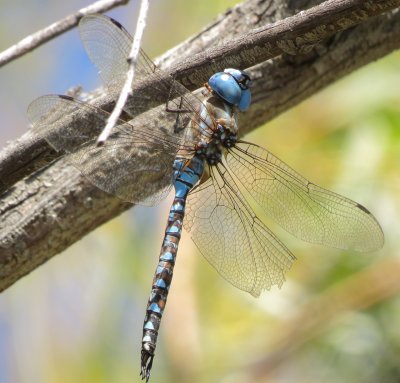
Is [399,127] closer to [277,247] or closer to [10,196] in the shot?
[277,247]

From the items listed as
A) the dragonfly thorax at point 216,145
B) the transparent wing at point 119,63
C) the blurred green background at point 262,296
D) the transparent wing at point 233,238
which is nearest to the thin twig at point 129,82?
the transparent wing at point 119,63

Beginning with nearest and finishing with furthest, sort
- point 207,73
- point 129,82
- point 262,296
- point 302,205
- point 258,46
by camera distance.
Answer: point 129,82
point 258,46
point 207,73
point 302,205
point 262,296

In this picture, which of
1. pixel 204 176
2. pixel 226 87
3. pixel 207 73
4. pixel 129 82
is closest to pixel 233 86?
pixel 226 87

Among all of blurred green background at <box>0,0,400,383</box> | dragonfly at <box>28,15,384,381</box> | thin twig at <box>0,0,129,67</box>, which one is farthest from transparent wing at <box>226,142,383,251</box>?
blurred green background at <box>0,0,400,383</box>

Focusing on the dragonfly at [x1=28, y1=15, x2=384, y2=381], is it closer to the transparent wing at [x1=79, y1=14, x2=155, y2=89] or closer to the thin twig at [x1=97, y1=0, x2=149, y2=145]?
the transparent wing at [x1=79, y1=14, x2=155, y2=89]

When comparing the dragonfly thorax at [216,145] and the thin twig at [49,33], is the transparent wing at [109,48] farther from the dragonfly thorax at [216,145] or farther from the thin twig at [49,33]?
the dragonfly thorax at [216,145]

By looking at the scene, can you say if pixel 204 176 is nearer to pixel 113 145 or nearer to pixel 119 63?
pixel 113 145

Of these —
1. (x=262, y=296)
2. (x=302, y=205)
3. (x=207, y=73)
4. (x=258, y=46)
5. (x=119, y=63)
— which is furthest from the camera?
(x=262, y=296)
